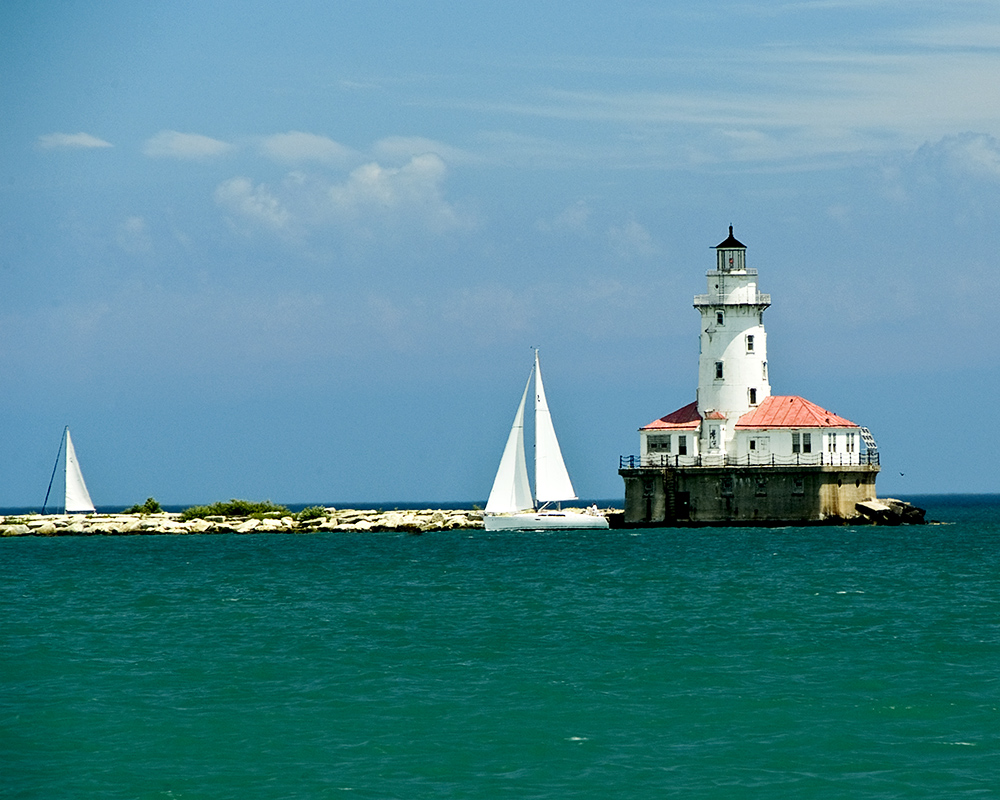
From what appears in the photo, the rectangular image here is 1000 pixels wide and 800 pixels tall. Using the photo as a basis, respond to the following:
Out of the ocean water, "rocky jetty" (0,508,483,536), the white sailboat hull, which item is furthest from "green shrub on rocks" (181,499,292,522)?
the ocean water

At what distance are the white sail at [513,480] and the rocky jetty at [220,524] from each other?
7116 millimetres

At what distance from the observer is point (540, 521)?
271 ft

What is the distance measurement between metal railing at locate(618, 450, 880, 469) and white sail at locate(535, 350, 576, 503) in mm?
3341

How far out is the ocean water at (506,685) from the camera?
20562 millimetres

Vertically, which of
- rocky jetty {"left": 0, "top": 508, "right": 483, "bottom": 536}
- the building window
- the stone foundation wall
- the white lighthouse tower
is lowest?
rocky jetty {"left": 0, "top": 508, "right": 483, "bottom": 536}

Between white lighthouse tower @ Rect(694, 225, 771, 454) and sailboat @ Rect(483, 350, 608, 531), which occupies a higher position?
white lighthouse tower @ Rect(694, 225, 771, 454)

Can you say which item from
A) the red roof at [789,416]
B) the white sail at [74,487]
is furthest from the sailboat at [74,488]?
the red roof at [789,416]

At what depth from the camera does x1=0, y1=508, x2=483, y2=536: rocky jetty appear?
282 feet

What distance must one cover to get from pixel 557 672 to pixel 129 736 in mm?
8445

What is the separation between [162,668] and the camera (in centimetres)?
2942

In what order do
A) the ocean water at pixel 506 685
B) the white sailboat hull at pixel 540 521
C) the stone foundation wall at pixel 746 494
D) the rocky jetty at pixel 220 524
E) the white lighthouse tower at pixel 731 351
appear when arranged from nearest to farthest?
the ocean water at pixel 506 685 < the stone foundation wall at pixel 746 494 < the white lighthouse tower at pixel 731 351 < the white sailboat hull at pixel 540 521 < the rocky jetty at pixel 220 524

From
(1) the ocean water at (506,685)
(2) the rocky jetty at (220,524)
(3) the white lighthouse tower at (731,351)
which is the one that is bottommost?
(1) the ocean water at (506,685)

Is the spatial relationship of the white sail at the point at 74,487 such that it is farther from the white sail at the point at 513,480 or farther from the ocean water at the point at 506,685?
the ocean water at the point at 506,685

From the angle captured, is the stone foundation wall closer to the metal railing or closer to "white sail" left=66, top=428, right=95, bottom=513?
the metal railing
